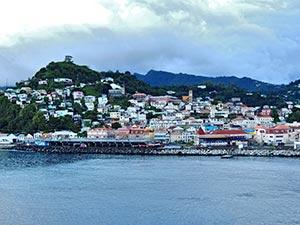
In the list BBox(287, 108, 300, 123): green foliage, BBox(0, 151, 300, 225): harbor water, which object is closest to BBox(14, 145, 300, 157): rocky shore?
BBox(0, 151, 300, 225): harbor water

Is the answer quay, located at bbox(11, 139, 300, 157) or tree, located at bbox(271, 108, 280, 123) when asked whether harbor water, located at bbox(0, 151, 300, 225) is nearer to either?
quay, located at bbox(11, 139, 300, 157)

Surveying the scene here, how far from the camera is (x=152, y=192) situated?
14938 mm

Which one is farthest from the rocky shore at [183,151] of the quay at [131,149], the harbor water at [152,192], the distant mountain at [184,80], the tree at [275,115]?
the distant mountain at [184,80]

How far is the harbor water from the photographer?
1220 centimetres

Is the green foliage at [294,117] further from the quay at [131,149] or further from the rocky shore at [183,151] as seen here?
the rocky shore at [183,151]

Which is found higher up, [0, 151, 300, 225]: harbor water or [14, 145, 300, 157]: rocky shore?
[14, 145, 300, 157]: rocky shore

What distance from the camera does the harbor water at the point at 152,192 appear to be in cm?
1220

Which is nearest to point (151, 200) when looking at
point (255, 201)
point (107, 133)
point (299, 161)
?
point (255, 201)

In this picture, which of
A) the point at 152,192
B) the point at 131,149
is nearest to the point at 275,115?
the point at 131,149

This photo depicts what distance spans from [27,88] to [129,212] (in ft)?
110

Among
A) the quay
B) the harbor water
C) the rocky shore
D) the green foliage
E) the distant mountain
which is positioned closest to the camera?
the harbor water

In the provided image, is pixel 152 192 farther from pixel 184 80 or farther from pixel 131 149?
pixel 184 80

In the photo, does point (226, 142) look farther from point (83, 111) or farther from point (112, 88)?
point (112, 88)

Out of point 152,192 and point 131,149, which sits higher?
point 131,149
